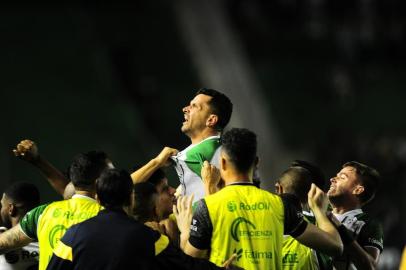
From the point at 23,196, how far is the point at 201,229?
7.05ft

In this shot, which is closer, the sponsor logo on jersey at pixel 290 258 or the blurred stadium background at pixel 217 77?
the sponsor logo on jersey at pixel 290 258

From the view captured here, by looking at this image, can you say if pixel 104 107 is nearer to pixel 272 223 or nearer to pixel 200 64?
pixel 200 64

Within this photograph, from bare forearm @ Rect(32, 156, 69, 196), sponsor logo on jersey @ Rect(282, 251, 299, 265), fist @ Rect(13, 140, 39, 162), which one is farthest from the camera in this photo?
bare forearm @ Rect(32, 156, 69, 196)

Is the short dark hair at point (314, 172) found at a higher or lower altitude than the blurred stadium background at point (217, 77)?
higher

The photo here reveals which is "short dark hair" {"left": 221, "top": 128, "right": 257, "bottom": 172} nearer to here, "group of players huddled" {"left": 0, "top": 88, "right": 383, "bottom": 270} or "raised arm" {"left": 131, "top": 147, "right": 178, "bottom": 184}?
"group of players huddled" {"left": 0, "top": 88, "right": 383, "bottom": 270}

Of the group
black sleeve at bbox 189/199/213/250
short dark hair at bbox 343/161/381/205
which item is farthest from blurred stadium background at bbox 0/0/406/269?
black sleeve at bbox 189/199/213/250

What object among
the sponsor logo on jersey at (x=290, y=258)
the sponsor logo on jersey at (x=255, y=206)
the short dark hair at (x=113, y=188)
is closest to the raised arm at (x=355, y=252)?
the sponsor logo on jersey at (x=290, y=258)

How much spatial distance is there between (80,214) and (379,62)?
2004 cm

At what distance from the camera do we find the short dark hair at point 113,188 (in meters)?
7.34

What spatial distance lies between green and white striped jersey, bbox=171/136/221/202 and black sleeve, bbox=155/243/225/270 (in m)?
1.13

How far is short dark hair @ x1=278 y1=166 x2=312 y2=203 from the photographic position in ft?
29.4

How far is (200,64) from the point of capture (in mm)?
25141

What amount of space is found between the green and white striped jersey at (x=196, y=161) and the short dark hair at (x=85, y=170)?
0.73 m

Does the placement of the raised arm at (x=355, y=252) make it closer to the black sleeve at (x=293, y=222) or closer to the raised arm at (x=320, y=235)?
the raised arm at (x=320, y=235)
